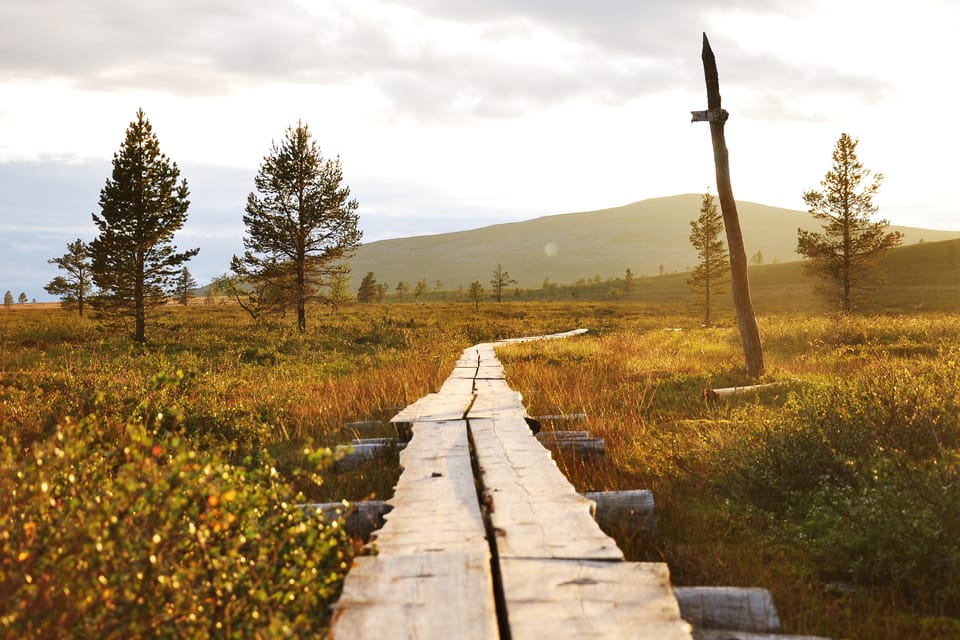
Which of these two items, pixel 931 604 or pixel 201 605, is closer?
pixel 201 605

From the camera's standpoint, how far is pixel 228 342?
21.2 meters

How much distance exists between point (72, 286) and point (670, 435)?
5241 cm

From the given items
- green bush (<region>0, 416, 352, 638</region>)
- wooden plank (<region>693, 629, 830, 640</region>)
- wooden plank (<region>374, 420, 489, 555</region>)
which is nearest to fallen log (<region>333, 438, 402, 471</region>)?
wooden plank (<region>374, 420, 489, 555</region>)

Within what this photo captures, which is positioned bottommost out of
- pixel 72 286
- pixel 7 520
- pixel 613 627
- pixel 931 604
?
pixel 931 604

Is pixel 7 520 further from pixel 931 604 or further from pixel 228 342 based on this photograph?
pixel 228 342

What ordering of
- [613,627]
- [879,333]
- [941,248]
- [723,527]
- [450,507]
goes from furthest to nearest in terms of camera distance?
[941,248] < [879,333] < [723,527] < [450,507] < [613,627]

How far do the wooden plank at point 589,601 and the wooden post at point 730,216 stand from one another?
30.4ft

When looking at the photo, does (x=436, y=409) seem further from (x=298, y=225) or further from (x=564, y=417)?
(x=298, y=225)

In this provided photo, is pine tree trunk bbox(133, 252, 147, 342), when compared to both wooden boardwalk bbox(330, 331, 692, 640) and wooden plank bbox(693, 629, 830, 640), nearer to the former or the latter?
wooden boardwalk bbox(330, 331, 692, 640)

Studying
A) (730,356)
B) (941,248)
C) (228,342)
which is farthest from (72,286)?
(941,248)

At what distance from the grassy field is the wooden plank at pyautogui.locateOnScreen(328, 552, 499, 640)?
0.15 metres

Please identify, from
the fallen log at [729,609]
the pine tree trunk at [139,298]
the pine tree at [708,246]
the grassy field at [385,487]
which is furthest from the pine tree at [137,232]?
the pine tree at [708,246]

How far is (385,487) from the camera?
491 cm

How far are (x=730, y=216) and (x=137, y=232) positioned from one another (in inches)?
918
